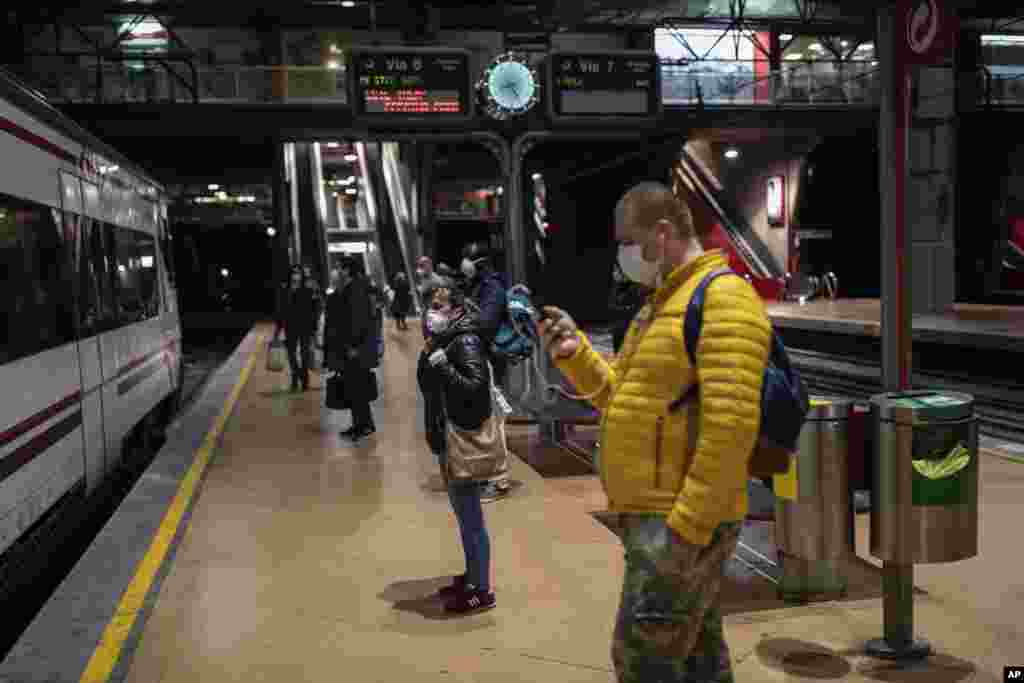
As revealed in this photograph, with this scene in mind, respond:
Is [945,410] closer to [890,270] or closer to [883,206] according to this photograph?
[890,270]

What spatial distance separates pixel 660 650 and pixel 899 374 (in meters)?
2.14

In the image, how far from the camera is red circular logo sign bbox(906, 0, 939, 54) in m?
3.82

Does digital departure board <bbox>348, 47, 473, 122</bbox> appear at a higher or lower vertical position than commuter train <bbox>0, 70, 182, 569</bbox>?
higher

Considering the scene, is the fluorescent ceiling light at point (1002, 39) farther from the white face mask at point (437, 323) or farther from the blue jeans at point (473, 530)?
the blue jeans at point (473, 530)

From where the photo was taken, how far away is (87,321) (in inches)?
265

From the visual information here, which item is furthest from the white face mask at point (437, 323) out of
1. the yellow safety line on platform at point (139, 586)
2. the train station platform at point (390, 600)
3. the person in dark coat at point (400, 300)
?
the person in dark coat at point (400, 300)

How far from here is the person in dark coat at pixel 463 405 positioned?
14.9 ft

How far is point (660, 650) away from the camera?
8.27ft

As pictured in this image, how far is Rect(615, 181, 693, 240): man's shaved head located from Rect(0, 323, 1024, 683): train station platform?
6.50ft

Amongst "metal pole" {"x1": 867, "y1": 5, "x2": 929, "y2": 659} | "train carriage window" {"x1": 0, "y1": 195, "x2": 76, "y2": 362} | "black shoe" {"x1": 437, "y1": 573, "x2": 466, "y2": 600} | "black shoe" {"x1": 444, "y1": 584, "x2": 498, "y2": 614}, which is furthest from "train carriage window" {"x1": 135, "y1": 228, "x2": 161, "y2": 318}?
"metal pole" {"x1": 867, "y1": 5, "x2": 929, "y2": 659}

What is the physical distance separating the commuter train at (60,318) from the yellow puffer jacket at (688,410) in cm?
347

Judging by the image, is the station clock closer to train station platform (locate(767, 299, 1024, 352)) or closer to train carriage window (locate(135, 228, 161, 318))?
→ train carriage window (locate(135, 228, 161, 318))

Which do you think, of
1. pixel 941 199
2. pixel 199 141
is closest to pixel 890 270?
pixel 941 199

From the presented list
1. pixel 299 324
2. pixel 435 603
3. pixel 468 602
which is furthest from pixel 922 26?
pixel 299 324
